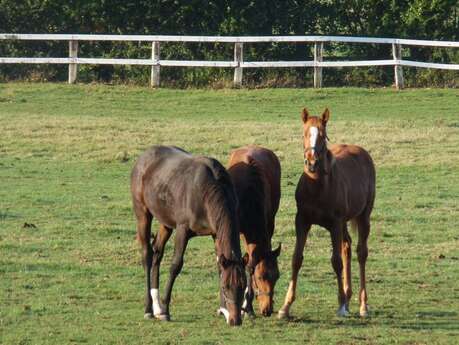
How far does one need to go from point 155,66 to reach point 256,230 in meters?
18.5

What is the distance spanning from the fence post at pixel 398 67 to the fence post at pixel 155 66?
5.76 m

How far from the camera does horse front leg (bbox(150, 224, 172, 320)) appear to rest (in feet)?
35.8

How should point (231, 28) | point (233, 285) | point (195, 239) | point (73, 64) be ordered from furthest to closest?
point (231, 28), point (73, 64), point (195, 239), point (233, 285)

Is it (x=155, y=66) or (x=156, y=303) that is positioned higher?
(x=155, y=66)

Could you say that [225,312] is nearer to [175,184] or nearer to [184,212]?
[184,212]

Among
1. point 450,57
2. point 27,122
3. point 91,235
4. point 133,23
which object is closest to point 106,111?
point 27,122

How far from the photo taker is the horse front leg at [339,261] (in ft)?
35.8

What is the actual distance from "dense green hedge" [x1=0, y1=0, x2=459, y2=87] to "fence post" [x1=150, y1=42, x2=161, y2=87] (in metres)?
0.62

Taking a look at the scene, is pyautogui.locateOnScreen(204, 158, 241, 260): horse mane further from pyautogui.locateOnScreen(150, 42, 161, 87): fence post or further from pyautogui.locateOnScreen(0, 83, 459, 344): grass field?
pyautogui.locateOnScreen(150, 42, 161, 87): fence post

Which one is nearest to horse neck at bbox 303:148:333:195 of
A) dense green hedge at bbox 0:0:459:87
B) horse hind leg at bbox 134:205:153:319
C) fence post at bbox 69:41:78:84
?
horse hind leg at bbox 134:205:153:319

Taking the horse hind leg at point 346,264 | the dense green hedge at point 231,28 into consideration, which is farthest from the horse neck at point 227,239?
the dense green hedge at point 231,28

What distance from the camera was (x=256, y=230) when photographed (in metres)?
11.0

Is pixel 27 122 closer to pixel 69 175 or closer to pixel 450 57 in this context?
pixel 69 175

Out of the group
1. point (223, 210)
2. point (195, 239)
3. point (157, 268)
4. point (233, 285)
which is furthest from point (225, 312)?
point (195, 239)
